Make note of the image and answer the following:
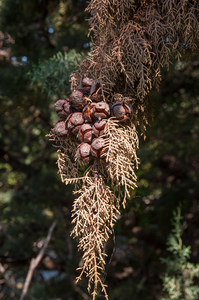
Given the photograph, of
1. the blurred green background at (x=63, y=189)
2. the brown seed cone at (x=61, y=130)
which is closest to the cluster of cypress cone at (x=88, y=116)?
the brown seed cone at (x=61, y=130)

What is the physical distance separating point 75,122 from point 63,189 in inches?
70.8

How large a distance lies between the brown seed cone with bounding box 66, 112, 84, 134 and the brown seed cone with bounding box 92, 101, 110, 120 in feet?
0.17

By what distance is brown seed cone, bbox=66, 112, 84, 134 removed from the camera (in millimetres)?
616

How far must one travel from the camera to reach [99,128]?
0.58m

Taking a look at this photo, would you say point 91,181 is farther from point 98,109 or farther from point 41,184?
point 41,184

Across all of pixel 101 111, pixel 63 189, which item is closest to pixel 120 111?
pixel 101 111

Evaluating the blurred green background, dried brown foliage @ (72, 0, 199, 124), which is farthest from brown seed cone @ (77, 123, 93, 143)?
the blurred green background

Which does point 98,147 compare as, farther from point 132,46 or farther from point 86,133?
point 132,46

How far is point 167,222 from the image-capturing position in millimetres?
2328

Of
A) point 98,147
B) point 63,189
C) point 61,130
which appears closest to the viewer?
point 98,147

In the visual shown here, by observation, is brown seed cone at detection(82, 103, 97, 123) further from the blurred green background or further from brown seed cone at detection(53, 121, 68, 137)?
the blurred green background

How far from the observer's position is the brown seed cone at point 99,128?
0.58 meters

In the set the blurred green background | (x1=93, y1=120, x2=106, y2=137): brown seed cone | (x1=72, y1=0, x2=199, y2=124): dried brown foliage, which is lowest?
the blurred green background

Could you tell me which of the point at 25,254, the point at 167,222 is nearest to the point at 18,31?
the point at 25,254
